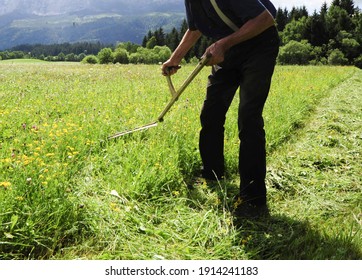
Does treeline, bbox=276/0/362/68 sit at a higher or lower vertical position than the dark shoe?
higher

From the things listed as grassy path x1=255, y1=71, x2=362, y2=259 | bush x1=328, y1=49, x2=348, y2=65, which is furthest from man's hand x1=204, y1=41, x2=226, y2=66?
bush x1=328, y1=49, x2=348, y2=65

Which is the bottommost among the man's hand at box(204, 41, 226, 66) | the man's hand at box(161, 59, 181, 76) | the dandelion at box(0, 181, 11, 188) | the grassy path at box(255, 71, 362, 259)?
the grassy path at box(255, 71, 362, 259)

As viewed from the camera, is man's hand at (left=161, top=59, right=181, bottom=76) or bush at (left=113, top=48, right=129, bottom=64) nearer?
man's hand at (left=161, top=59, right=181, bottom=76)

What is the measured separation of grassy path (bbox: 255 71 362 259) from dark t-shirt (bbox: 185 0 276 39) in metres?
1.80

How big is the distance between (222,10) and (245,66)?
55 centimetres

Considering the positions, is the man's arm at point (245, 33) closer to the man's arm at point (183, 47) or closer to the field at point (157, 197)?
the man's arm at point (183, 47)

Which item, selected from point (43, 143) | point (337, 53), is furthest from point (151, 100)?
point (337, 53)

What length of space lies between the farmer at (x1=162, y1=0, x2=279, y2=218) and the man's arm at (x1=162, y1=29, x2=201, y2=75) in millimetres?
59

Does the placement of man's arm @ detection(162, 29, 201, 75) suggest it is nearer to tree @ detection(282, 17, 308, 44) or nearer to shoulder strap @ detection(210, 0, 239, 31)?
shoulder strap @ detection(210, 0, 239, 31)

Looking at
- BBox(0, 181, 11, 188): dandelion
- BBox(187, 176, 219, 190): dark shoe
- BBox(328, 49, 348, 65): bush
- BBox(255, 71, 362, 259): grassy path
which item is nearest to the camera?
BBox(0, 181, 11, 188): dandelion

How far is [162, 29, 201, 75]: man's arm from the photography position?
4020mm

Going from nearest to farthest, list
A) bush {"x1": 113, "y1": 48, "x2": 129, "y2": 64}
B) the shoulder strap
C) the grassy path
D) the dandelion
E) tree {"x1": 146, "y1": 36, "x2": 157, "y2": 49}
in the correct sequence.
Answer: the dandelion → the grassy path → the shoulder strap → bush {"x1": 113, "y1": 48, "x2": 129, "y2": 64} → tree {"x1": 146, "y1": 36, "x2": 157, "y2": 49}

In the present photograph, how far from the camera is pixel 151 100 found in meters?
7.75
